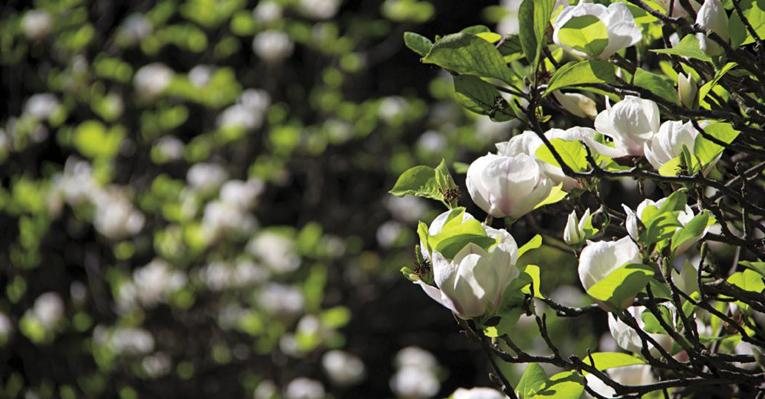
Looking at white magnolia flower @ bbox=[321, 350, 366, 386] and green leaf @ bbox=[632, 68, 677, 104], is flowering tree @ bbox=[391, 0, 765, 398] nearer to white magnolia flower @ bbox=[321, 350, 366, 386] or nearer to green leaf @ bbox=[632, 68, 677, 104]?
green leaf @ bbox=[632, 68, 677, 104]

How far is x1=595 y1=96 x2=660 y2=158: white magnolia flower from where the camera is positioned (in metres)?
0.66

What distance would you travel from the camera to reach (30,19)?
266 cm

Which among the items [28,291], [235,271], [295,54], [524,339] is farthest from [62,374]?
[295,54]

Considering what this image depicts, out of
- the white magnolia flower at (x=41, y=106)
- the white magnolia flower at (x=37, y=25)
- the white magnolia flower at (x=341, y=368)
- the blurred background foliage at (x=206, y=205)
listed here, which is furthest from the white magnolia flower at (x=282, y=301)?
the white magnolia flower at (x=37, y=25)

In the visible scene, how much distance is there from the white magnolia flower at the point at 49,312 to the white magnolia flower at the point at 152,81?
58cm

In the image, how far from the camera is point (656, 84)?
70cm

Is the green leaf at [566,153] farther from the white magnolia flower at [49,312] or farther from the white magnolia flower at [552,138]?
the white magnolia flower at [49,312]

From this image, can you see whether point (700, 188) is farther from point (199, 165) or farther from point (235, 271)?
point (199, 165)

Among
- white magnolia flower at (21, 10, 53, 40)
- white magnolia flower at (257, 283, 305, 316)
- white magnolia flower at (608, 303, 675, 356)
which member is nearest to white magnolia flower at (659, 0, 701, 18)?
white magnolia flower at (608, 303, 675, 356)

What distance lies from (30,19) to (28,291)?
70 centimetres

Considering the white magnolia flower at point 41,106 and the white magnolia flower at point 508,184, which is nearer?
the white magnolia flower at point 508,184

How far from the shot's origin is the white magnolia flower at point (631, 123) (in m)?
0.66

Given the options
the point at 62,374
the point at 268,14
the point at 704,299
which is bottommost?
the point at 62,374

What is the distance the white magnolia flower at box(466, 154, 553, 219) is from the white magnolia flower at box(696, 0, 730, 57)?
0.43 feet
